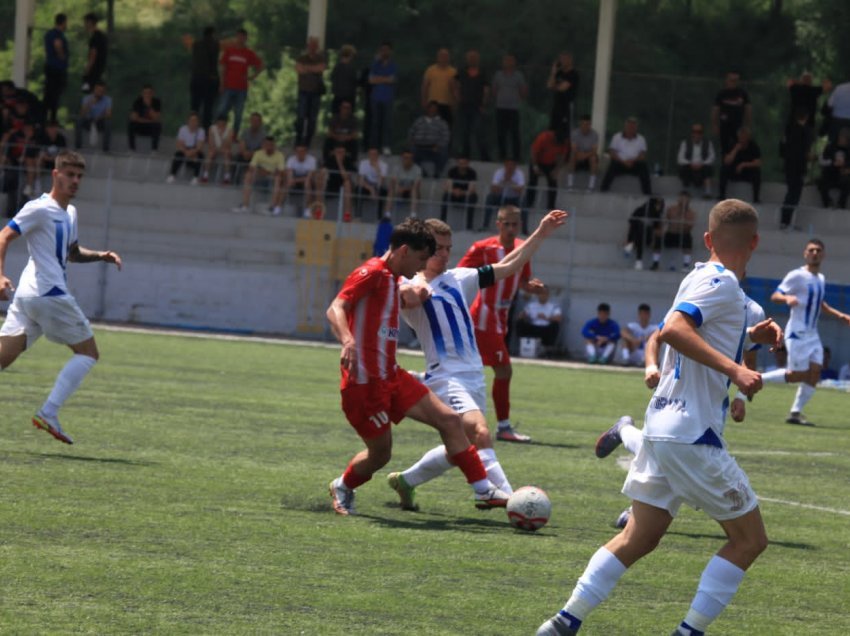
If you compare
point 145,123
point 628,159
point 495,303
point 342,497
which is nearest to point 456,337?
point 342,497

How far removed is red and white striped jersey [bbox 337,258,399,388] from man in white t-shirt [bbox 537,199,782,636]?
10.3 ft

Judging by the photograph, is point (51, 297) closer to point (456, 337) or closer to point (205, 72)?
point (456, 337)

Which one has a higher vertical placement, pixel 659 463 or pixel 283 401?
pixel 659 463

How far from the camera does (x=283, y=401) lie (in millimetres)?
16734

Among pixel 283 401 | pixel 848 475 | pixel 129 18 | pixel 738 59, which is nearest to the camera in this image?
pixel 848 475

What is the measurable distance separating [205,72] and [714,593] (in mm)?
26641

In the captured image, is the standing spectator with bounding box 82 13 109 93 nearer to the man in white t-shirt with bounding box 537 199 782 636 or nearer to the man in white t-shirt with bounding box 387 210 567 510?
the man in white t-shirt with bounding box 387 210 567 510

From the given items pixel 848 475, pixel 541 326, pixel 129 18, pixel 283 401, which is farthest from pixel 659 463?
pixel 129 18

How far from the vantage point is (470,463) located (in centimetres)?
949

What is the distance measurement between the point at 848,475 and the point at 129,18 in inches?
1822

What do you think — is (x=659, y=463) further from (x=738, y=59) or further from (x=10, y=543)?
(x=738, y=59)

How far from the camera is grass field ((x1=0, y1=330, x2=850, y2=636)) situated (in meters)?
6.62

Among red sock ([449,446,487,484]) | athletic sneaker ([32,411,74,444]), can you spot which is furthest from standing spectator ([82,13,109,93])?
red sock ([449,446,487,484])

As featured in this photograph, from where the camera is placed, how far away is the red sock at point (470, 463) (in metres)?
9.45
